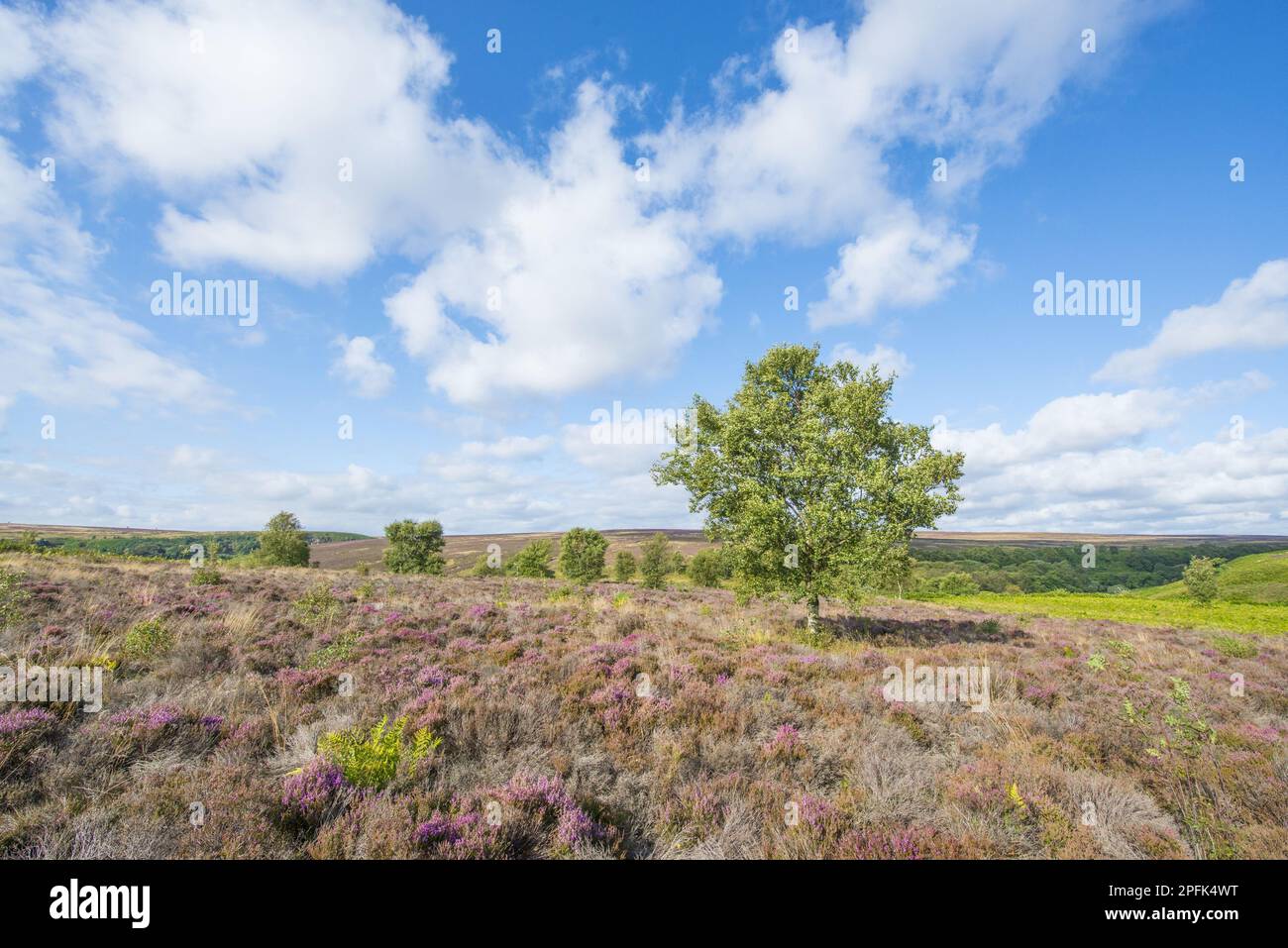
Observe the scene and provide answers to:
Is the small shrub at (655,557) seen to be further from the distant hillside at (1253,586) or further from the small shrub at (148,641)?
the distant hillside at (1253,586)

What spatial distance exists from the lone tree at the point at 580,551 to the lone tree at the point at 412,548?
14107 mm

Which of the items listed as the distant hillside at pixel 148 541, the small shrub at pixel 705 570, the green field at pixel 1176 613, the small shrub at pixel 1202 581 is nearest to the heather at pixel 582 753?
the green field at pixel 1176 613

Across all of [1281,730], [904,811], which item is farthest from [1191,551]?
[904,811]

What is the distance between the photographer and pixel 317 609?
12.2 meters

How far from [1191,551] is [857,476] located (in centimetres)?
20919

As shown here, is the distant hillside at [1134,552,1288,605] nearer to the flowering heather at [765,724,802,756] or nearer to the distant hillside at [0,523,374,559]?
the flowering heather at [765,724,802,756]

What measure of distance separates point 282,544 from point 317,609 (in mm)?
49981

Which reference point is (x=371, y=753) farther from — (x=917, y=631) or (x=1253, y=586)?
(x=1253, y=586)

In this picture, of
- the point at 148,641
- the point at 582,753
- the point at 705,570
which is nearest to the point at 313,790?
the point at 582,753
